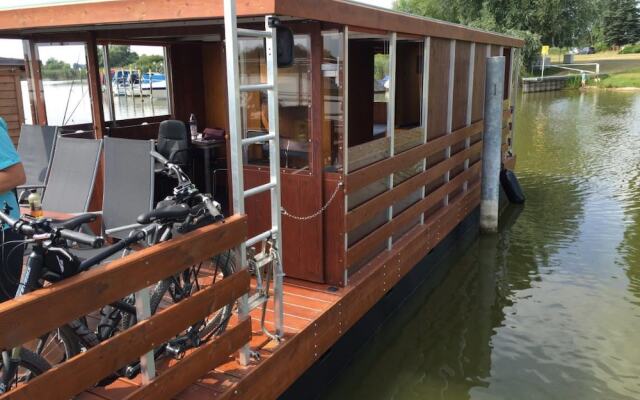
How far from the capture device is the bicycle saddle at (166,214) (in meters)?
3.01

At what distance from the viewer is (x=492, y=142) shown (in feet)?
26.7

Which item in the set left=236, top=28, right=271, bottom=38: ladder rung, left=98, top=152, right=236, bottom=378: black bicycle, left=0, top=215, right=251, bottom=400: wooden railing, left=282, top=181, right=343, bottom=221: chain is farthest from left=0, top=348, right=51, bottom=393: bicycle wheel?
left=282, top=181, right=343, bottom=221: chain

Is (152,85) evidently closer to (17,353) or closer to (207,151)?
(207,151)

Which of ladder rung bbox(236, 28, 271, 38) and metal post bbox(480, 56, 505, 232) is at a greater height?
ladder rung bbox(236, 28, 271, 38)

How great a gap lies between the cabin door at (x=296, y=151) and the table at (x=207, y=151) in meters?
2.13

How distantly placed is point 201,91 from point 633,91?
1181 inches

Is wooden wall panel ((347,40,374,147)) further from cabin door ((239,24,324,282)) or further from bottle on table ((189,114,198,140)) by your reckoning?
cabin door ((239,24,324,282))

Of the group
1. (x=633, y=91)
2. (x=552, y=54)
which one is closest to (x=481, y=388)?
(x=633, y=91)

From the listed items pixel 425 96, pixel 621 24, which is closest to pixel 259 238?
pixel 425 96

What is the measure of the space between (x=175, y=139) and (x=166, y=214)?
3.16 meters

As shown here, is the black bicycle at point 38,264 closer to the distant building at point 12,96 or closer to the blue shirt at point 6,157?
the blue shirt at point 6,157

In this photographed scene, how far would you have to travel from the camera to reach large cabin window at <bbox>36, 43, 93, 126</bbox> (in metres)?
5.84

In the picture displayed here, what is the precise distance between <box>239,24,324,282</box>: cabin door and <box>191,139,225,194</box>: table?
2.13m

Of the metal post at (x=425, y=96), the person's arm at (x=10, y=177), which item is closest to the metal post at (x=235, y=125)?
the person's arm at (x=10, y=177)
